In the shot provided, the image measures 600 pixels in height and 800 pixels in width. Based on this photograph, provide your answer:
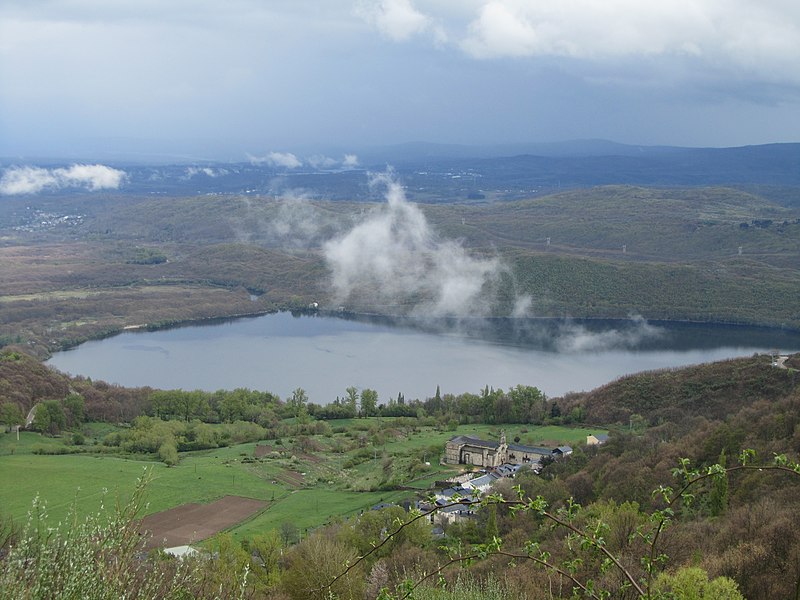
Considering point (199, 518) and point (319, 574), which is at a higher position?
point (319, 574)

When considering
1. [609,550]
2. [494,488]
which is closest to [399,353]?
[494,488]

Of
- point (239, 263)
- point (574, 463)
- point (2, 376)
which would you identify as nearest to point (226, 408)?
point (2, 376)

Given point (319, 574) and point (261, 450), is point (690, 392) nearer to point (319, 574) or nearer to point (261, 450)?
point (261, 450)

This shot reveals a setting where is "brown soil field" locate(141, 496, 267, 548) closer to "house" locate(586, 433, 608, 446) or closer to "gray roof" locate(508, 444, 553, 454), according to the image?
"gray roof" locate(508, 444, 553, 454)

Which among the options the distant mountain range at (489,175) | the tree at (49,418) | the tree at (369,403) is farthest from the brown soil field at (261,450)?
the distant mountain range at (489,175)

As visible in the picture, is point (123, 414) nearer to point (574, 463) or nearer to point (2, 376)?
point (2, 376)

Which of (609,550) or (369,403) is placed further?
(369,403)
